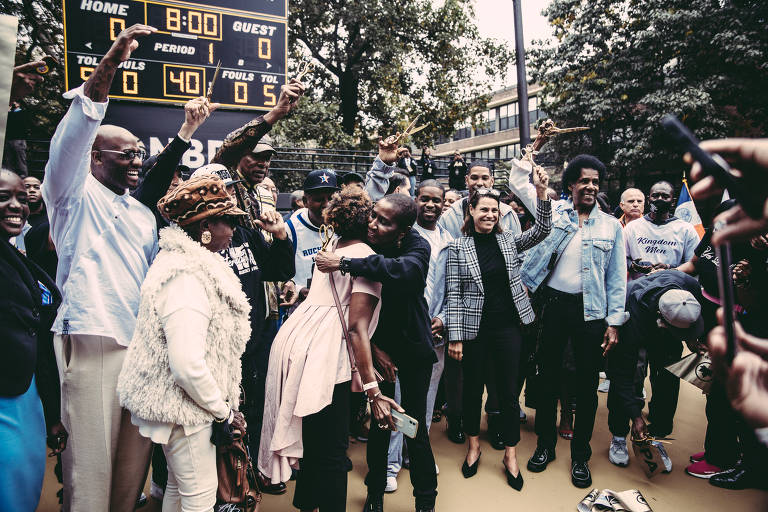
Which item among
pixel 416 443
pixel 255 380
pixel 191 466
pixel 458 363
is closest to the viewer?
pixel 191 466

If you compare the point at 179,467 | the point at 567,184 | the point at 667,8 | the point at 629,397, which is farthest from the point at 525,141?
the point at 667,8

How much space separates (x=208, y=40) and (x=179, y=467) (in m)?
7.17

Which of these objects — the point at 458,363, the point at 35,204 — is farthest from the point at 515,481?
the point at 35,204

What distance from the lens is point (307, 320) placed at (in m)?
2.46

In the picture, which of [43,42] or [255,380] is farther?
[43,42]

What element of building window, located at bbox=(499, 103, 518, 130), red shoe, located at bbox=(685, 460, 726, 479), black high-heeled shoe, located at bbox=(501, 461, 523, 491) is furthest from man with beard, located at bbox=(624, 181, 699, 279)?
building window, located at bbox=(499, 103, 518, 130)

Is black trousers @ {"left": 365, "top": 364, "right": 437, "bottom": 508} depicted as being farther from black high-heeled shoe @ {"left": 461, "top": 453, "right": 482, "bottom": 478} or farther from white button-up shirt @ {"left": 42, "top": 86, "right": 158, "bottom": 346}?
white button-up shirt @ {"left": 42, "top": 86, "right": 158, "bottom": 346}

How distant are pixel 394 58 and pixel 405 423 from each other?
14.4 m

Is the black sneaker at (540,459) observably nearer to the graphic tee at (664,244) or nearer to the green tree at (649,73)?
the graphic tee at (664,244)

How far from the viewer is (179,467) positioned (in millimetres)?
1984

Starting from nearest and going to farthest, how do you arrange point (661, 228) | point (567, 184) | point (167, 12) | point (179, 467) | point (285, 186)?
1. point (179, 467)
2. point (567, 184)
3. point (661, 228)
4. point (167, 12)
5. point (285, 186)

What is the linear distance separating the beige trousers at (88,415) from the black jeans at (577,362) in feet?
9.79

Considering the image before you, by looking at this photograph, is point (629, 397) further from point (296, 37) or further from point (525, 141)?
point (296, 37)

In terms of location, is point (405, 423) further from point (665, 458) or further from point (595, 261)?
point (665, 458)
